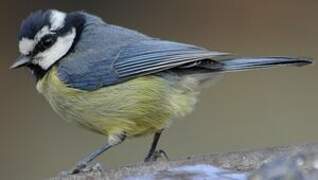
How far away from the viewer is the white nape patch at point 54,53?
147 inches

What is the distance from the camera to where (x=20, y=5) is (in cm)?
554

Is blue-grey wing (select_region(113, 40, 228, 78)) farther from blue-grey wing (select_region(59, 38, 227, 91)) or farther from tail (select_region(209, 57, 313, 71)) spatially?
tail (select_region(209, 57, 313, 71))

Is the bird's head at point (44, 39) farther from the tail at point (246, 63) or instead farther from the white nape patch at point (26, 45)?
the tail at point (246, 63)

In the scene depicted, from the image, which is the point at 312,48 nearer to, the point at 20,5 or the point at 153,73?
Result: the point at 20,5

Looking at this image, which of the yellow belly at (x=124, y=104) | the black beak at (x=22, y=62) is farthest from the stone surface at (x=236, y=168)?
the black beak at (x=22, y=62)

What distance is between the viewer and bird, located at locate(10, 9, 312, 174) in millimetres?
3676

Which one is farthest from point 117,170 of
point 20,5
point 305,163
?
point 20,5

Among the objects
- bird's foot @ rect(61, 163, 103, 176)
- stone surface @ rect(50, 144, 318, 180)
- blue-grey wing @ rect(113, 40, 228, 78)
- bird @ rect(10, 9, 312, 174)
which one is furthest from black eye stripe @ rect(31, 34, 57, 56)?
stone surface @ rect(50, 144, 318, 180)

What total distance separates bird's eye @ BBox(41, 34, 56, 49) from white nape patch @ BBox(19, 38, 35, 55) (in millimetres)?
45

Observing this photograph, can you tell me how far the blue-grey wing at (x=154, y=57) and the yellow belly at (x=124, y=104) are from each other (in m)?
0.04

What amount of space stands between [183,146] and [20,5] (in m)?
1.09

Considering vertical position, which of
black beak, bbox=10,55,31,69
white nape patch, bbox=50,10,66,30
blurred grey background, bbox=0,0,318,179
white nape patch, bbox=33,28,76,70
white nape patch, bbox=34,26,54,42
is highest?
white nape patch, bbox=50,10,66,30

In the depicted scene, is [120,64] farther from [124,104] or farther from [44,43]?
[44,43]

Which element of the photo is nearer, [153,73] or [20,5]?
[153,73]
